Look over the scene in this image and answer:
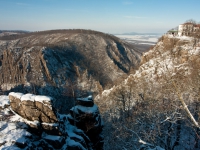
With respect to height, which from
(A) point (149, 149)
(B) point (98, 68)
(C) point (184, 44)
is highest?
(C) point (184, 44)

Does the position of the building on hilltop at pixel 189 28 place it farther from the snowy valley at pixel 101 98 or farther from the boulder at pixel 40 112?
the boulder at pixel 40 112

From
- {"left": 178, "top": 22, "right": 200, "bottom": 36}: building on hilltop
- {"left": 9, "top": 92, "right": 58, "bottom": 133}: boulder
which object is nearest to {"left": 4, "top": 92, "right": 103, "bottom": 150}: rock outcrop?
{"left": 9, "top": 92, "right": 58, "bottom": 133}: boulder

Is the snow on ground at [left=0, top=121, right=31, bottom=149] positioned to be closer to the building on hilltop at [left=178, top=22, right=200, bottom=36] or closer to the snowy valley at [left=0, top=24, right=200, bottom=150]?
the snowy valley at [left=0, top=24, right=200, bottom=150]

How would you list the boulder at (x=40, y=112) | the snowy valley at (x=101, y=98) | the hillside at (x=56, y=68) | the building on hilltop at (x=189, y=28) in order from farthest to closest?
the hillside at (x=56, y=68), the building on hilltop at (x=189, y=28), the boulder at (x=40, y=112), the snowy valley at (x=101, y=98)

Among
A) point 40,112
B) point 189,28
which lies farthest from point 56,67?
point 40,112

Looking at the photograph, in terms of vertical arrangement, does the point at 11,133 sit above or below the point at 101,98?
above

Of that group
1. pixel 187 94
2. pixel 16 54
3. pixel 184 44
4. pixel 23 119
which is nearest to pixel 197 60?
pixel 184 44

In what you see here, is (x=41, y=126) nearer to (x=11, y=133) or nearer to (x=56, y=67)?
(x=11, y=133)

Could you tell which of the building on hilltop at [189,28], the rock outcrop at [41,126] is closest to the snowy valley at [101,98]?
the rock outcrop at [41,126]

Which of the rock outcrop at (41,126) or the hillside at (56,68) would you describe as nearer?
the rock outcrop at (41,126)

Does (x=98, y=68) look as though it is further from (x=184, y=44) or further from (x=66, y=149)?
(x=66, y=149)

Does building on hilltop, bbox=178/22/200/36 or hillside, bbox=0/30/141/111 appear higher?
building on hilltop, bbox=178/22/200/36
